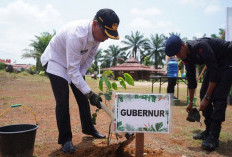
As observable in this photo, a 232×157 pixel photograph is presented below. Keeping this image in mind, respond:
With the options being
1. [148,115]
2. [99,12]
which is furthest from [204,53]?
[99,12]

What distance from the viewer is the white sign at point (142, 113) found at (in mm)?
1883

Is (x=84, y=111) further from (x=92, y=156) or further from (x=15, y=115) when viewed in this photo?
(x=15, y=115)

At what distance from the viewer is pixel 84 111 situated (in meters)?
2.87

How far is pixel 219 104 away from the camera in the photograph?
2.58 metres

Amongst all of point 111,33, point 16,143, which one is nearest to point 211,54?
point 111,33

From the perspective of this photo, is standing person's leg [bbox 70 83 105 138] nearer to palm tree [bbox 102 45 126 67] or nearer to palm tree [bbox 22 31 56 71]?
palm tree [bbox 22 31 56 71]

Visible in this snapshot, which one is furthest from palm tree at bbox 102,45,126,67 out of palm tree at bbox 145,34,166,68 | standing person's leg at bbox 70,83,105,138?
standing person's leg at bbox 70,83,105,138

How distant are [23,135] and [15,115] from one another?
2.60 metres

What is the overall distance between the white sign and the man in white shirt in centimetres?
35

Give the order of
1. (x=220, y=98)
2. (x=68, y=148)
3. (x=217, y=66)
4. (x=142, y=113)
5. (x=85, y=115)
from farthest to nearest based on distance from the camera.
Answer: (x=85, y=115), (x=220, y=98), (x=217, y=66), (x=68, y=148), (x=142, y=113)

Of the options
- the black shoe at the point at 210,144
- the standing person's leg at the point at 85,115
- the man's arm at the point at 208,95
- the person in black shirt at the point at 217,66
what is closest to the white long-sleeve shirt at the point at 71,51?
the standing person's leg at the point at 85,115

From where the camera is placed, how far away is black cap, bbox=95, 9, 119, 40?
2062 mm

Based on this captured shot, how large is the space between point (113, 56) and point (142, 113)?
5374cm

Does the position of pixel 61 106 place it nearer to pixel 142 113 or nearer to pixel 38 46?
pixel 142 113
